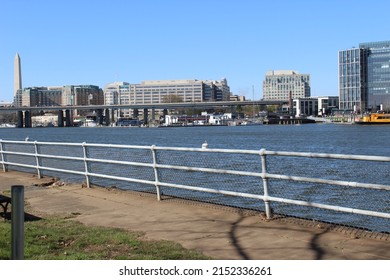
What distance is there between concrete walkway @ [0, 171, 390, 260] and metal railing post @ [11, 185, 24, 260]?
A: 2.45 meters

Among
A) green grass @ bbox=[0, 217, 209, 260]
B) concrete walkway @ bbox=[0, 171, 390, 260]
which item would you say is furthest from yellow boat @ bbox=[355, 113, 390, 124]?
green grass @ bbox=[0, 217, 209, 260]

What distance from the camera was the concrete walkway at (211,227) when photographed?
6329mm

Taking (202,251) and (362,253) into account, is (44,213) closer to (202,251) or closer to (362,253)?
(202,251)

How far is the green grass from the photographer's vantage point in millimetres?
6227

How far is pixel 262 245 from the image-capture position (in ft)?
21.8

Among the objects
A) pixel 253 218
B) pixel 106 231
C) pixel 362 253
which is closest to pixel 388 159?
pixel 362 253

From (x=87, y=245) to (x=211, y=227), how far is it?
190cm

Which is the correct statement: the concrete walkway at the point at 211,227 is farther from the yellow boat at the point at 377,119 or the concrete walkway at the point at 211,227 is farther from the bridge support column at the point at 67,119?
the bridge support column at the point at 67,119

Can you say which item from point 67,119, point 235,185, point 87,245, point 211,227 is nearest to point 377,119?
point 67,119

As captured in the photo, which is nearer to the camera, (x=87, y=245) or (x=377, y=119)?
(x=87, y=245)

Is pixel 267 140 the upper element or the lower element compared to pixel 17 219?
lower

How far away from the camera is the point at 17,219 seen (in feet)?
13.8

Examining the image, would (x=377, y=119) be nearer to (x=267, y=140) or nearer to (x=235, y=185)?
(x=267, y=140)

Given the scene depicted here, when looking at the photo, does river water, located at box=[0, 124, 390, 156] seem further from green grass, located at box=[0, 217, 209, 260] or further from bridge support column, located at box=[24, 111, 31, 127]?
bridge support column, located at box=[24, 111, 31, 127]
